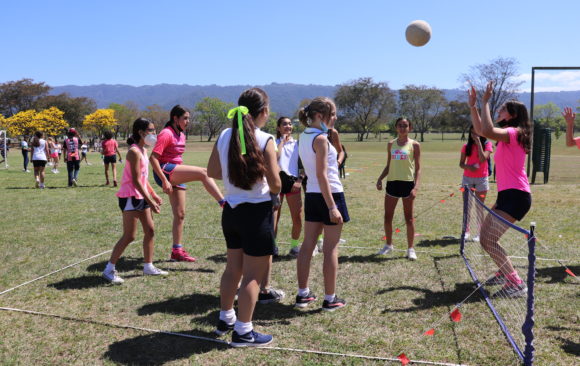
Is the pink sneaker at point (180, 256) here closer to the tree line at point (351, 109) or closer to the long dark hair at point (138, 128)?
the long dark hair at point (138, 128)

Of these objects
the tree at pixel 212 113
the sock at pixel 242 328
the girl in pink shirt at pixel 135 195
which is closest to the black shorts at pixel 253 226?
the sock at pixel 242 328

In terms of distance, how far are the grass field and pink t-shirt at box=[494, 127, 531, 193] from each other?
128cm

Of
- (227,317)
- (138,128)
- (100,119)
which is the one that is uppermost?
(100,119)

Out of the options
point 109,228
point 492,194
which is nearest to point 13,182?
point 109,228

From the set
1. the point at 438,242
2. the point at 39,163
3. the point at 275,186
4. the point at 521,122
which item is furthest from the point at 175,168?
the point at 39,163

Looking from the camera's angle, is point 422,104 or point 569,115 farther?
point 422,104

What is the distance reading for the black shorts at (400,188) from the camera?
621 cm

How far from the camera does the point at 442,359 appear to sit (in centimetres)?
340

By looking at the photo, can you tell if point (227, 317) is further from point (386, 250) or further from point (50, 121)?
point (50, 121)

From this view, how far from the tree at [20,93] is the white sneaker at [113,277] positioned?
98485mm

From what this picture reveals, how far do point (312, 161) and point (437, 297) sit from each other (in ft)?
6.94

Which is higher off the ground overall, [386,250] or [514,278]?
[514,278]

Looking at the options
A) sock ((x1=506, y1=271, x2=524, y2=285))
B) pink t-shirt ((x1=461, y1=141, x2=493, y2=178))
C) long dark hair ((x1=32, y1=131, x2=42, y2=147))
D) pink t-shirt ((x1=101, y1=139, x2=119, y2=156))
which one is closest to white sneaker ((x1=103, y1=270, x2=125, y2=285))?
sock ((x1=506, y1=271, x2=524, y2=285))

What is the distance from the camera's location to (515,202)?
15.3 feet
